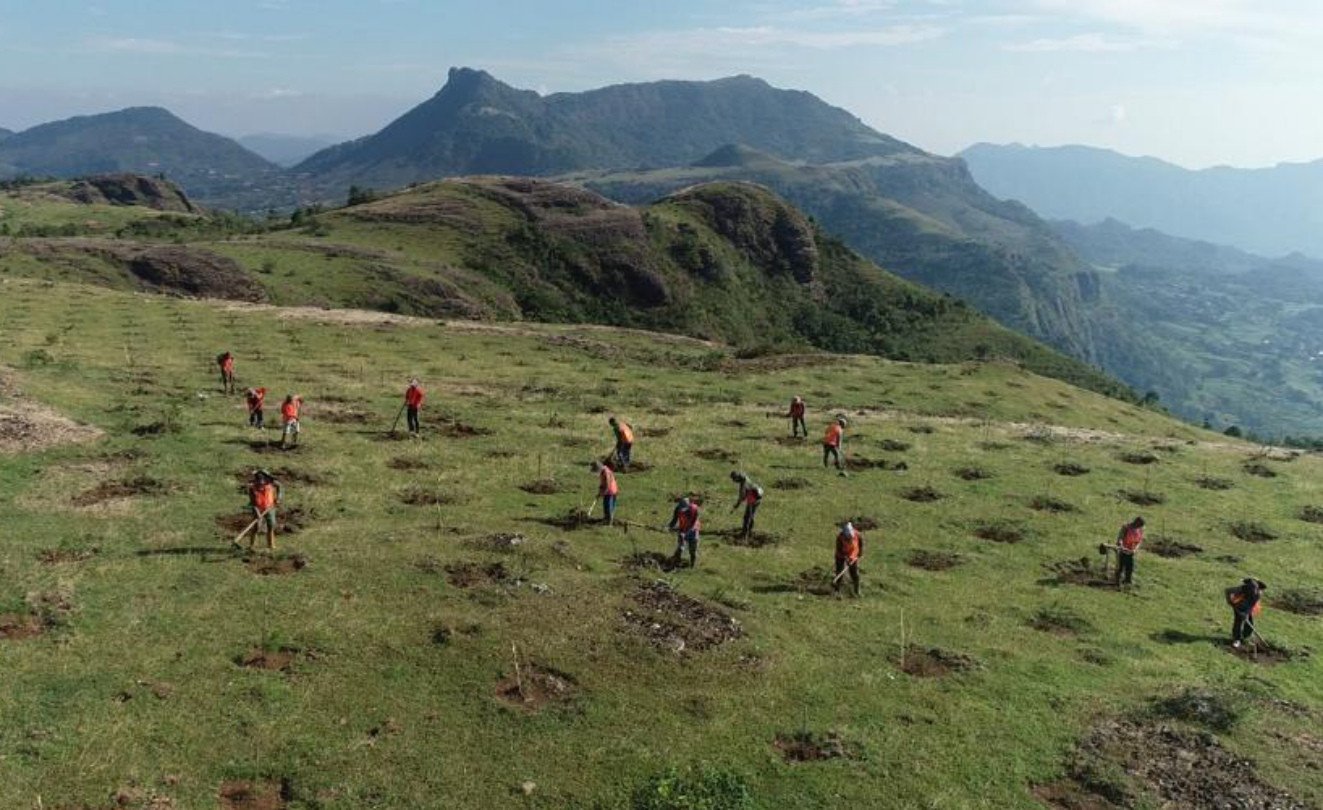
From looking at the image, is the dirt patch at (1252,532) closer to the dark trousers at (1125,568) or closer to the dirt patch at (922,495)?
the dark trousers at (1125,568)

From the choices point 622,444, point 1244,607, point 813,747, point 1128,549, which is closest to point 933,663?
point 813,747

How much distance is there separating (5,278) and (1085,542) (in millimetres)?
85000

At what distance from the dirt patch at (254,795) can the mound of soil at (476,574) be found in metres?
8.38

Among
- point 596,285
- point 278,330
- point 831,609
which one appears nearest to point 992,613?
point 831,609

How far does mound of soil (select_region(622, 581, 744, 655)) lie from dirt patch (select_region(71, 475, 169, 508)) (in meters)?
17.4

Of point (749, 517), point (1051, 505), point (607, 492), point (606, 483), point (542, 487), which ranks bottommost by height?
point (1051, 505)

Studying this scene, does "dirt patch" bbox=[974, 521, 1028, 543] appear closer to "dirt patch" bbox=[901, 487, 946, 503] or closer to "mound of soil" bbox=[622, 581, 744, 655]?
"dirt patch" bbox=[901, 487, 946, 503]

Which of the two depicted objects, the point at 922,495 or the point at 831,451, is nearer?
the point at 922,495

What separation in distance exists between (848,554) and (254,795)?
17.6m

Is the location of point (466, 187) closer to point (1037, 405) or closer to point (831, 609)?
point (1037, 405)

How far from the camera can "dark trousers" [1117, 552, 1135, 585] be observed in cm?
3009

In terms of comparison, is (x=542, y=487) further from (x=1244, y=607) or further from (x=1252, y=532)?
(x=1252, y=532)

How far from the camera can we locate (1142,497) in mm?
41031

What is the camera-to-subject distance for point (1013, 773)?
744 inches
